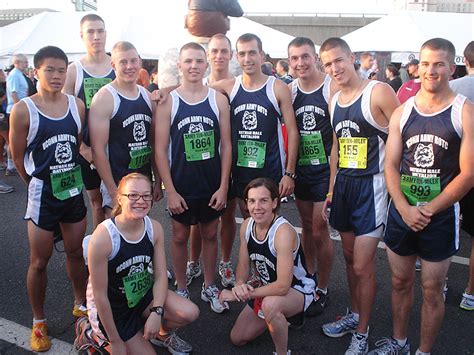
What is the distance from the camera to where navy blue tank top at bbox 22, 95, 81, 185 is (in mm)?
3018

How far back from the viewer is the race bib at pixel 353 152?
9.87ft

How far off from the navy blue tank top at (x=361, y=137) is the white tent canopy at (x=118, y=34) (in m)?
9.07

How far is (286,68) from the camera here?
11.0 m

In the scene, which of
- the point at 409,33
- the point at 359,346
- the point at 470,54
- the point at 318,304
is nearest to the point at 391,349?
the point at 359,346

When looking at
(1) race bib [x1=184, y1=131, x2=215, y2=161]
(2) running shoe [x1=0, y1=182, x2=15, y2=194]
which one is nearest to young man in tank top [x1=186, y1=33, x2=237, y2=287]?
(1) race bib [x1=184, y1=131, x2=215, y2=161]

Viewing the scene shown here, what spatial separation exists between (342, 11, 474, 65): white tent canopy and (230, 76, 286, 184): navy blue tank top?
9218 mm

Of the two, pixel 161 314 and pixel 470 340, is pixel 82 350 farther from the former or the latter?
pixel 470 340

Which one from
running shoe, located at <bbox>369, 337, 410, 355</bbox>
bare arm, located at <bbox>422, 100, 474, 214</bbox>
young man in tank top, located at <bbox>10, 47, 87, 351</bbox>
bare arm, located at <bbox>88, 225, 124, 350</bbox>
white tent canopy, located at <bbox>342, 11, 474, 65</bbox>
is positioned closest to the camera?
bare arm, located at <bbox>422, 100, 474, 214</bbox>

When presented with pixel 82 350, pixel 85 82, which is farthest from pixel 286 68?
pixel 82 350

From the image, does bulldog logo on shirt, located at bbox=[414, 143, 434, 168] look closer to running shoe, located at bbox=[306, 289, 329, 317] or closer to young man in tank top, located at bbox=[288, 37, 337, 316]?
young man in tank top, located at bbox=[288, 37, 337, 316]

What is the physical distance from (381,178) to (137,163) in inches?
74.9

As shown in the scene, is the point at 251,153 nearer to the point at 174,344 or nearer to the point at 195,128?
the point at 195,128

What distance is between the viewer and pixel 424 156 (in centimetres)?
261

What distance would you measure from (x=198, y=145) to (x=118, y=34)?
9908 millimetres
